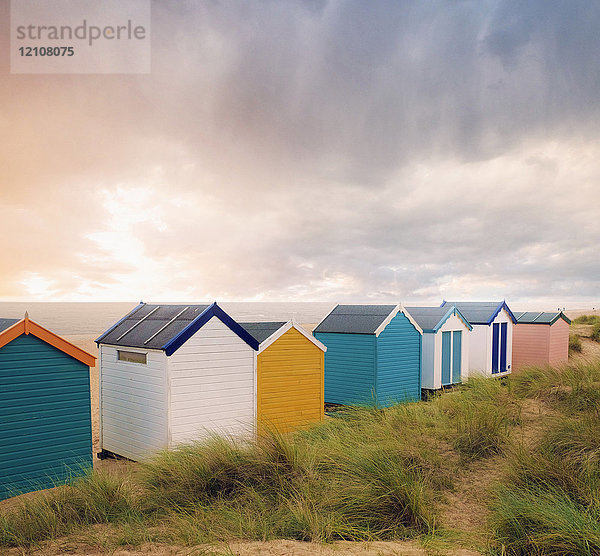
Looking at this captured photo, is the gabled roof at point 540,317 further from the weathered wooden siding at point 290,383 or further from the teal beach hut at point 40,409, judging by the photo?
the teal beach hut at point 40,409

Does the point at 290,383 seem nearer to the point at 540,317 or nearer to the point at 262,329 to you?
the point at 262,329

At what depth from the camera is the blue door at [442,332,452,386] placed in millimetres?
16984

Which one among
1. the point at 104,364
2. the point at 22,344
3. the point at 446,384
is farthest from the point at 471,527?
the point at 446,384

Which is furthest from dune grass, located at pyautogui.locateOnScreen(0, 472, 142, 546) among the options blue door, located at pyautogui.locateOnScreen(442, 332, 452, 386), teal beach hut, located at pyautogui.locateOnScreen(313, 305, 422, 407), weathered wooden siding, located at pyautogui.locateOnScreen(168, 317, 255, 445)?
blue door, located at pyautogui.locateOnScreen(442, 332, 452, 386)

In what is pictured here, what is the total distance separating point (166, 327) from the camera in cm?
1032

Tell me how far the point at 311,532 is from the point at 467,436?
13.2 feet

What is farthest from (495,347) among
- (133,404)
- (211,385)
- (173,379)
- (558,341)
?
(133,404)

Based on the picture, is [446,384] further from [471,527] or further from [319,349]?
[471,527]

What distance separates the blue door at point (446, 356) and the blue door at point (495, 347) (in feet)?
11.9

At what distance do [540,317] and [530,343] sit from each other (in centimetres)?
124

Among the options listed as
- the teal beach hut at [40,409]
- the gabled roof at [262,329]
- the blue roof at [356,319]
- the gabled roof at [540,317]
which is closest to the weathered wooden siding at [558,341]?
the gabled roof at [540,317]

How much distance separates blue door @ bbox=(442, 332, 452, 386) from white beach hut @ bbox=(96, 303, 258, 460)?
827 centimetres

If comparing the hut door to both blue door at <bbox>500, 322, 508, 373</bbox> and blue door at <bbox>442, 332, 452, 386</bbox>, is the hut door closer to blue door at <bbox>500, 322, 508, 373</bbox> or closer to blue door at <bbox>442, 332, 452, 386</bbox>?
blue door at <bbox>500, 322, 508, 373</bbox>

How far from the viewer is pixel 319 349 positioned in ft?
41.3
